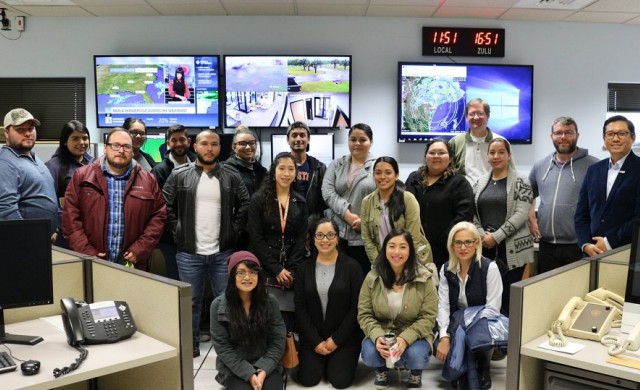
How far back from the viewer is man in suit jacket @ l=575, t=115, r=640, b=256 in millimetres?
2879

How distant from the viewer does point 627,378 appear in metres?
1.79

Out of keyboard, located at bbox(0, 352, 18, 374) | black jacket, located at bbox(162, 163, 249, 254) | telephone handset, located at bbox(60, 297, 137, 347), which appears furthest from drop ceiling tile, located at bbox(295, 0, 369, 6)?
keyboard, located at bbox(0, 352, 18, 374)

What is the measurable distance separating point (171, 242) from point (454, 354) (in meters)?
2.13

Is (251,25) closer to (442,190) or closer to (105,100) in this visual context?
(105,100)

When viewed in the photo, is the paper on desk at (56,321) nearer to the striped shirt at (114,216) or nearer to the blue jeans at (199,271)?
the striped shirt at (114,216)

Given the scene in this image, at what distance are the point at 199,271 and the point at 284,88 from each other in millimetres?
2377

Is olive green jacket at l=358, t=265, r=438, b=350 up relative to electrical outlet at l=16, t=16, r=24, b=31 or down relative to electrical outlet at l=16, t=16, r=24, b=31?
down

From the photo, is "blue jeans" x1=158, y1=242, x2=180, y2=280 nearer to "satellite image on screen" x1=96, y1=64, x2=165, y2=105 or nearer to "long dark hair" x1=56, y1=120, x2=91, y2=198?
"long dark hair" x1=56, y1=120, x2=91, y2=198

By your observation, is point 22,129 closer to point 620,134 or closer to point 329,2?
point 329,2

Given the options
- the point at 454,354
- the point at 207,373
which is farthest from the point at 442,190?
the point at 207,373

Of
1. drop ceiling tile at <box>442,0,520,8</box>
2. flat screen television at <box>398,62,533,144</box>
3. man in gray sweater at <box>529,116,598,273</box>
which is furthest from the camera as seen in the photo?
flat screen television at <box>398,62,533,144</box>

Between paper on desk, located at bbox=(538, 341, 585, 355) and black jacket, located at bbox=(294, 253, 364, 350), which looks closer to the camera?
paper on desk, located at bbox=(538, 341, 585, 355)

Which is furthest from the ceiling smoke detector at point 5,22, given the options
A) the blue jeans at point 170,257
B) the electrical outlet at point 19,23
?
the blue jeans at point 170,257

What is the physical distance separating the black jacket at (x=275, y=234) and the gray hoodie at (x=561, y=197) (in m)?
1.78
